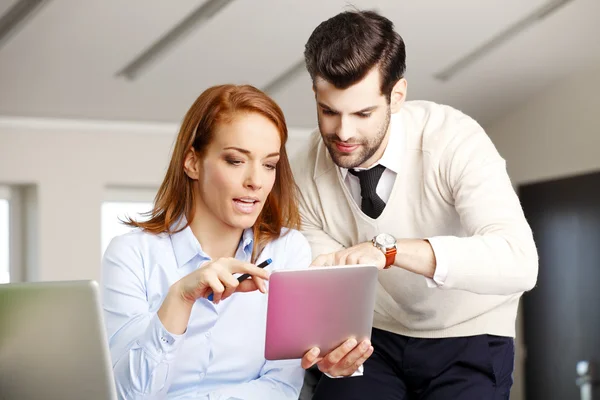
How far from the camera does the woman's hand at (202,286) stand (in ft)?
5.71

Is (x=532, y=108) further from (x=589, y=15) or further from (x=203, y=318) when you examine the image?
(x=203, y=318)

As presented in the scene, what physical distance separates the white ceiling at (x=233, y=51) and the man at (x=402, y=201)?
8.20 ft

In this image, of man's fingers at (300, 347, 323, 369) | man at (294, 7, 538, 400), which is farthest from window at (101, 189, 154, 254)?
man's fingers at (300, 347, 323, 369)

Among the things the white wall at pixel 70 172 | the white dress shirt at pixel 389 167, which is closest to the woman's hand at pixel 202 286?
the white dress shirt at pixel 389 167

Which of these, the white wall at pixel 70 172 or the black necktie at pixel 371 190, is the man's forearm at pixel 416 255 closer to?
the black necktie at pixel 371 190

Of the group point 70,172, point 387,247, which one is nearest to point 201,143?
point 387,247

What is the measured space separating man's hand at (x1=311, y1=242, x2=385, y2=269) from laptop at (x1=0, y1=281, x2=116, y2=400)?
2.26ft

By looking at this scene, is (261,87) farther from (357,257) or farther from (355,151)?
(357,257)

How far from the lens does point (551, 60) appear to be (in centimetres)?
610

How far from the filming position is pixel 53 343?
1379 millimetres

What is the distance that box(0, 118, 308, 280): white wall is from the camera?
578 centimetres

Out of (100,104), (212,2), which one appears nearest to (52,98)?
(100,104)

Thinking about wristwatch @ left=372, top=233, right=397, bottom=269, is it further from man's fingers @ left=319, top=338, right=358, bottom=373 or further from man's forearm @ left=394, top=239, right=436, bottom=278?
man's fingers @ left=319, top=338, right=358, bottom=373

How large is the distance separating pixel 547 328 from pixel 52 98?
3.72 meters
